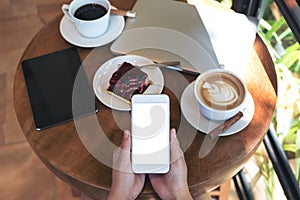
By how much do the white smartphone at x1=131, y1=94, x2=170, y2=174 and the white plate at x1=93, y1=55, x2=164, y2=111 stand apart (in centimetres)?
9

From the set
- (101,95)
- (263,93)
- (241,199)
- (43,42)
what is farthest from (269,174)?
(43,42)

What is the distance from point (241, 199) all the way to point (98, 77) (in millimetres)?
734

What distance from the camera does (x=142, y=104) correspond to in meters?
0.82

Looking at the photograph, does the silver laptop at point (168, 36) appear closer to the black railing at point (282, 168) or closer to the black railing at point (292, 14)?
the black railing at point (292, 14)

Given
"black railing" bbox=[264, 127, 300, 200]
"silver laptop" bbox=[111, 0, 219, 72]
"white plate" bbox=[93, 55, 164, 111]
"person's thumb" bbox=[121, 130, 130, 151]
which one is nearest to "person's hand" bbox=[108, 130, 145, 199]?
"person's thumb" bbox=[121, 130, 130, 151]

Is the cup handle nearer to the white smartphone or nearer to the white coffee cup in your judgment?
the white coffee cup

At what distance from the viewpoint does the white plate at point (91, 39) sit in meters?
1.00

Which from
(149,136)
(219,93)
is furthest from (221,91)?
(149,136)

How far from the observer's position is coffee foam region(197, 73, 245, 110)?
861mm

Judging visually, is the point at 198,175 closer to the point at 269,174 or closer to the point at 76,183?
the point at 76,183

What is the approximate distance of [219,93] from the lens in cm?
87

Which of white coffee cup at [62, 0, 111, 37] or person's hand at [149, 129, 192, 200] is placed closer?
person's hand at [149, 129, 192, 200]

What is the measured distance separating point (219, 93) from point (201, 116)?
0.21 ft

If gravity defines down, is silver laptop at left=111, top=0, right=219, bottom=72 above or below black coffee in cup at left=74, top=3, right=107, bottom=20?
below
